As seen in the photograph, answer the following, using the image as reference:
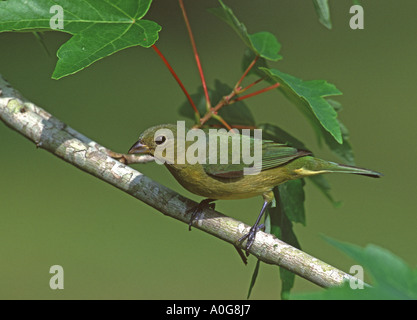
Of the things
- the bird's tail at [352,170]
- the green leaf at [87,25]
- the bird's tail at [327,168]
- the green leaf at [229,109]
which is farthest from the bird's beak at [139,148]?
the bird's tail at [352,170]

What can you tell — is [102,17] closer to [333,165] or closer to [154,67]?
[333,165]

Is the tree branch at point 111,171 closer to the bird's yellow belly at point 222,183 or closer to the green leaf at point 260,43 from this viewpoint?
the bird's yellow belly at point 222,183

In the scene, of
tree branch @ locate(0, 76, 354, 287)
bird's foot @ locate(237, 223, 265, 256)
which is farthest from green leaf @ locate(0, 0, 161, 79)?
bird's foot @ locate(237, 223, 265, 256)

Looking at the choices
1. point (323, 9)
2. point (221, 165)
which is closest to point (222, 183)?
point (221, 165)

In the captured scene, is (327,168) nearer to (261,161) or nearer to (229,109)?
(261,161)

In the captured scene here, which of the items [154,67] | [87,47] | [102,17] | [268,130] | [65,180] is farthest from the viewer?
[154,67]

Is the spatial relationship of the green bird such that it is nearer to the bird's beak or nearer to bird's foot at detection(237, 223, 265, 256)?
the bird's beak

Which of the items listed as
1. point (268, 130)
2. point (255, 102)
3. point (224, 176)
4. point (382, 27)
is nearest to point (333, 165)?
point (268, 130)

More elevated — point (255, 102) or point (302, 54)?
point (302, 54)
